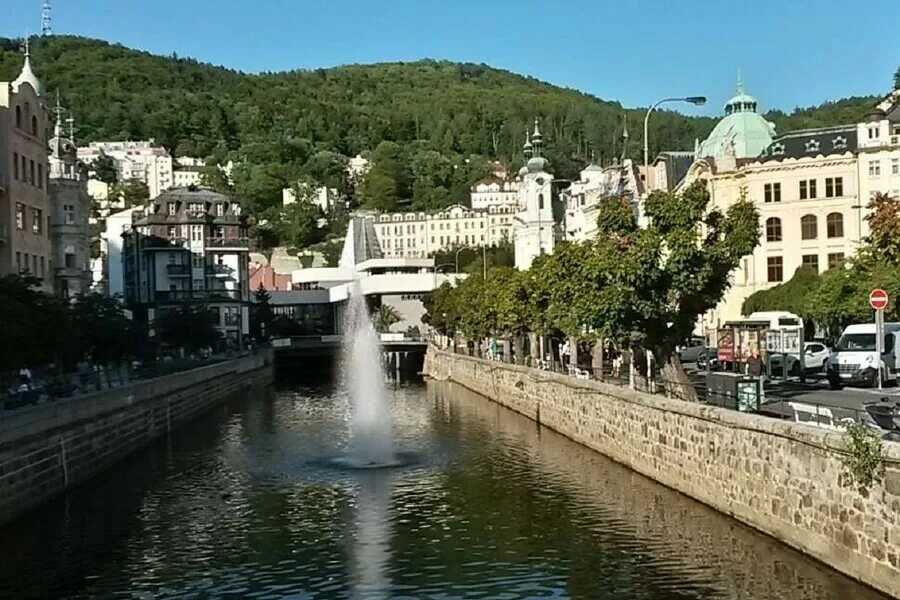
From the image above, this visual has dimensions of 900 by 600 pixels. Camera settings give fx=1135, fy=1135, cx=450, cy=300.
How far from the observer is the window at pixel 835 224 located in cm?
8100

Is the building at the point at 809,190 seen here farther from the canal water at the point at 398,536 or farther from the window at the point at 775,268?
the canal water at the point at 398,536

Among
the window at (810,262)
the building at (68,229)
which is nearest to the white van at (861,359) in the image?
the window at (810,262)

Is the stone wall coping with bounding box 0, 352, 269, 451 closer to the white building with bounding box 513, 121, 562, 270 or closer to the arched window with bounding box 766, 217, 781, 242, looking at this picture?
the arched window with bounding box 766, 217, 781, 242

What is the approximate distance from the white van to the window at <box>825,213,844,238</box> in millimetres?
36032

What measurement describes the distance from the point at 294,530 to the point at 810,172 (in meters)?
62.5

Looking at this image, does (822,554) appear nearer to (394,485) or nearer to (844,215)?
(394,485)

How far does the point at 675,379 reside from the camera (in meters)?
38.4

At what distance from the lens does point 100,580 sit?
2477 cm

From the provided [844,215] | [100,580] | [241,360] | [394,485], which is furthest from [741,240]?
[241,360]

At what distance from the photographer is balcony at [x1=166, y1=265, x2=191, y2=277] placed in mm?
128375

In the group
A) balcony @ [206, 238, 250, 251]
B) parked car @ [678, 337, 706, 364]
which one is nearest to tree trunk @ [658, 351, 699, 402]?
parked car @ [678, 337, 706, 364]

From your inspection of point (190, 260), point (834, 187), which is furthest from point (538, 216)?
point (834, 187)

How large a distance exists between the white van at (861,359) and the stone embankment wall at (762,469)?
9.63 m

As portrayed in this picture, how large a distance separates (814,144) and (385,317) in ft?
256
